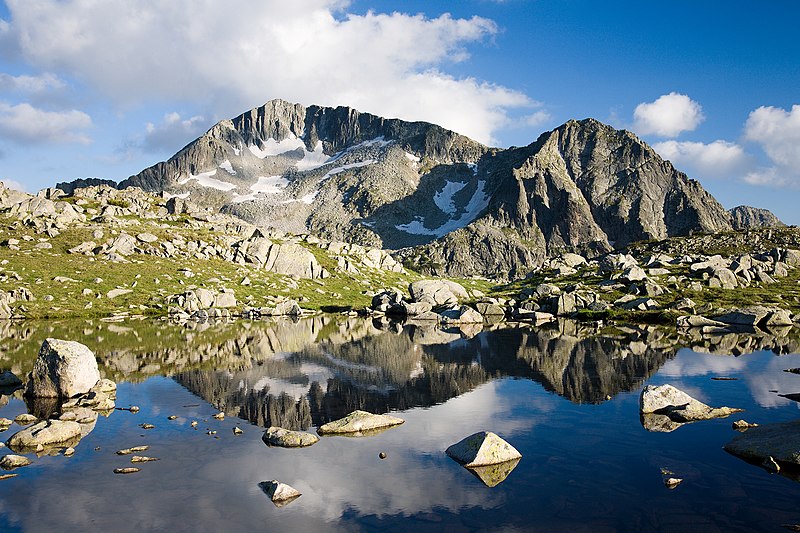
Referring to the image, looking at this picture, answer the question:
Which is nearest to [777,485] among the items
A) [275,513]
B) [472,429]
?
[472,429]

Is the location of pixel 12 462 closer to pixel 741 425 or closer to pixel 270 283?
pixel 741 425

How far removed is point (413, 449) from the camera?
26.0 metres

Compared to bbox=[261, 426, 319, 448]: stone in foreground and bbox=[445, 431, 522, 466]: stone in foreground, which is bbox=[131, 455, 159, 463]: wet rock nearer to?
bbox=[261, 426, 319, 448]: stone in foreground

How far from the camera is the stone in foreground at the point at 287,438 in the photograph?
87.9 ft

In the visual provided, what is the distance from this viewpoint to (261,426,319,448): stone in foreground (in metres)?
26.8

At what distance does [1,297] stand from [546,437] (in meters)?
101

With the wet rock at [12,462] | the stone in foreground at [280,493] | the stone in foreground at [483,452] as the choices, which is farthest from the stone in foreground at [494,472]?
the wet rock at [12,462]

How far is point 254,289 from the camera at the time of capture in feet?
409

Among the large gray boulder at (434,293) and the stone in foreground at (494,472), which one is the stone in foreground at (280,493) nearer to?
the stone in foreground at (494,472)

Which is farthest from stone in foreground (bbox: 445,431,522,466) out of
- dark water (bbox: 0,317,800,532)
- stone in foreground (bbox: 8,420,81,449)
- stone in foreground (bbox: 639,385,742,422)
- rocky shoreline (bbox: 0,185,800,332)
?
rocky shoreline (bbox: 0,185,800,332)

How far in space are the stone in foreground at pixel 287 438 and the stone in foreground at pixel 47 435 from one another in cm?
1072

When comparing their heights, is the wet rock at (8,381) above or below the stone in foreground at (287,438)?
above

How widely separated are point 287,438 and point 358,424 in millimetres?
4551

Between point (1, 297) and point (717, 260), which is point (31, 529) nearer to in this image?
point (1, 297)
